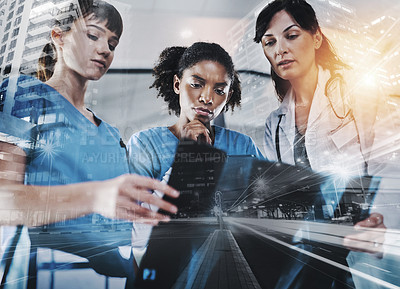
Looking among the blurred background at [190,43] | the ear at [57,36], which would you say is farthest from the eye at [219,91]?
the ear at [57,36]

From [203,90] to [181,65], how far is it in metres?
0.16

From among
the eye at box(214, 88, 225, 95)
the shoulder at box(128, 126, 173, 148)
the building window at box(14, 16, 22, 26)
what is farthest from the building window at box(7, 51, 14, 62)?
the eye at box(214, 88, 225, 95)

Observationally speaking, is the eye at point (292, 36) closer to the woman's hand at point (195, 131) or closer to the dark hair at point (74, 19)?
the woman's hand at point (195, 131)

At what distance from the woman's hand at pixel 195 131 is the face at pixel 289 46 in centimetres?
48

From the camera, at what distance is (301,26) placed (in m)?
0.98

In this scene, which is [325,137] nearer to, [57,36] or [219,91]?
[219,91]

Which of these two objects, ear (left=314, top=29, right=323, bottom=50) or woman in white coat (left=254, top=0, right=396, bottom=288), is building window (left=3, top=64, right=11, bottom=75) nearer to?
woman in white coat (left=254, top=0, right=396, bottom=288)

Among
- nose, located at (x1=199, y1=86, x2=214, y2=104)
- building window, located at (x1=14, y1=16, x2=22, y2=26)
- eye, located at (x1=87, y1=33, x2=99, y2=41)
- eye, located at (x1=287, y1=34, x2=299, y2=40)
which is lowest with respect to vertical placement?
nose, located at (x1=199, y1=86, x2=214, y2=104)

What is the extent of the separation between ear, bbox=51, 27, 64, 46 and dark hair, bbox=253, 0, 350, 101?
91 centimetres

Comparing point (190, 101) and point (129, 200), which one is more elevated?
point (190, 101)

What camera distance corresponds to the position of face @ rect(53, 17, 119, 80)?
899 mm

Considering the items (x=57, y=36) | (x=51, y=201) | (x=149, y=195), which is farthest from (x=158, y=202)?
(x=57, y=36)

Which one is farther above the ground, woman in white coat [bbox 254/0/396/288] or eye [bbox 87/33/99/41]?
eye [bbox 87/33/99/41]
